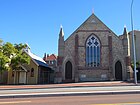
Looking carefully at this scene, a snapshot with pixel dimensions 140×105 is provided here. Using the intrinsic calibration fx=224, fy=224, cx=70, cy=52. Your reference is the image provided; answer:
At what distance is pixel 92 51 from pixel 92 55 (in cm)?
85

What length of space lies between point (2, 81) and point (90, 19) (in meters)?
22.6

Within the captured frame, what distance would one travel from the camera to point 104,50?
46875mm

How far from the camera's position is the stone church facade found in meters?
45.7

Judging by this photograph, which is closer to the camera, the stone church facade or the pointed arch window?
the stone church facade

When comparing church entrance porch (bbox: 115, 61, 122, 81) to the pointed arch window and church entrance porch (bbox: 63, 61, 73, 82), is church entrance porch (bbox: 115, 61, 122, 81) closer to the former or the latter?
the pointed arch window

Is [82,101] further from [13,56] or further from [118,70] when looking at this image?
[118,70]

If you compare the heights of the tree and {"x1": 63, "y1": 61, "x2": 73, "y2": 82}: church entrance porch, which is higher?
the tree

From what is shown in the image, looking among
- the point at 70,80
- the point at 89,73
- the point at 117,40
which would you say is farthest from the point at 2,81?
the point at 117,40

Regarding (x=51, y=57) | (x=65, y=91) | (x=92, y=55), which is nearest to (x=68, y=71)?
(x=92, y=55)

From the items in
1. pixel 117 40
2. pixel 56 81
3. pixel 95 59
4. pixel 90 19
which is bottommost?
pixel 56 81

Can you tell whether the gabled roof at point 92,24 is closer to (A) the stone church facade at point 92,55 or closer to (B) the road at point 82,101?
(A) the stone church facade at point 92,55

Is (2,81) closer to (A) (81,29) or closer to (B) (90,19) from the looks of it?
(A) (81,29)

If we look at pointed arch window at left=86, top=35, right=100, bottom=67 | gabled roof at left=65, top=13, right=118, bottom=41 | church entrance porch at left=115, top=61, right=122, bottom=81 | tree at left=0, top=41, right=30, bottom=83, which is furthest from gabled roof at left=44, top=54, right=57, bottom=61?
tree at left=0, top=41, right=30, bottom=83

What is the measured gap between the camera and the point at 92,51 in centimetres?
4706
